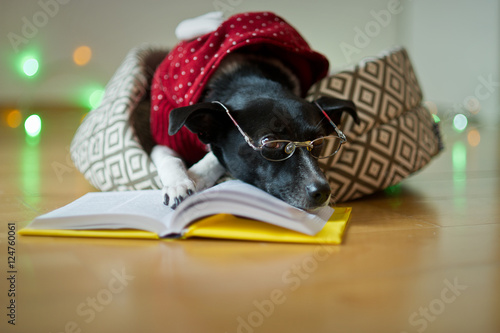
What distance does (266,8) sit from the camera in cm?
501

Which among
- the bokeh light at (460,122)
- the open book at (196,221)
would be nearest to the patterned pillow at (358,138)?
the open book at (196,221)

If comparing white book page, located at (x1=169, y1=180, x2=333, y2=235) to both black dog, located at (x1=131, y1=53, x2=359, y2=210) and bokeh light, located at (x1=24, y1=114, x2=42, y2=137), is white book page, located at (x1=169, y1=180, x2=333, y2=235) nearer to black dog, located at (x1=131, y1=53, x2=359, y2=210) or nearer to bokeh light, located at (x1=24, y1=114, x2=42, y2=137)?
black dog, located at (x1=131, y1=53, x2=359, y2=210)

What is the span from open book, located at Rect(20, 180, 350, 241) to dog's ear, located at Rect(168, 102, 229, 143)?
0.25 meters

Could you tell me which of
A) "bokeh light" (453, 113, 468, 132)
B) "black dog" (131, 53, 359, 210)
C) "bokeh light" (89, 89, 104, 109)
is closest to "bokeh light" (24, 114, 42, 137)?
"bokeh light" (89, 89, 104, 109)

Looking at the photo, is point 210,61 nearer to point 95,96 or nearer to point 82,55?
point 95,96

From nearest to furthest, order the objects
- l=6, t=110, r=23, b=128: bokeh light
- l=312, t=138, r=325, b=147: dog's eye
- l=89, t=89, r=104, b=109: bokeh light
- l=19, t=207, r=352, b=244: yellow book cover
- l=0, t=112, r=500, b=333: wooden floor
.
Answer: l=0, t=112, r=500, b=333: wooden floor → l=19, t=207, r=352, b=244: yellow book cover → l=312, t=138, r=325, b=147: dog's eye → l=6, t=110, r=23, b=128: bokeh light → l=89, t=89, r=104, b=109: bokeh light

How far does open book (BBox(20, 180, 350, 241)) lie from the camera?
1.21 meters

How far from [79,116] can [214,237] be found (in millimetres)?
3952

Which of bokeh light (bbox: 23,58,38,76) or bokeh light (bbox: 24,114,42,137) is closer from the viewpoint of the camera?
bokeh light (bbox: 24,114,42,137)

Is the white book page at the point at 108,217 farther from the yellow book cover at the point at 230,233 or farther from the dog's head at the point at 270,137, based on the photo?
the dog's head at the point at 270,137

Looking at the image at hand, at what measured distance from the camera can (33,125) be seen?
4.39 m

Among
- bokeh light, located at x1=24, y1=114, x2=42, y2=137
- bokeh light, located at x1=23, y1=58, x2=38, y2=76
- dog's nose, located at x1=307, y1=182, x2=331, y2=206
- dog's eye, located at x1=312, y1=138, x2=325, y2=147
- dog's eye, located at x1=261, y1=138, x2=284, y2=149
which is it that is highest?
dog's eye, located at x1=261, y1=138, x2=284, y2=149

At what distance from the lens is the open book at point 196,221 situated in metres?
1.21

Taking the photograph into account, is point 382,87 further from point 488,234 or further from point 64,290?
point 64,290
